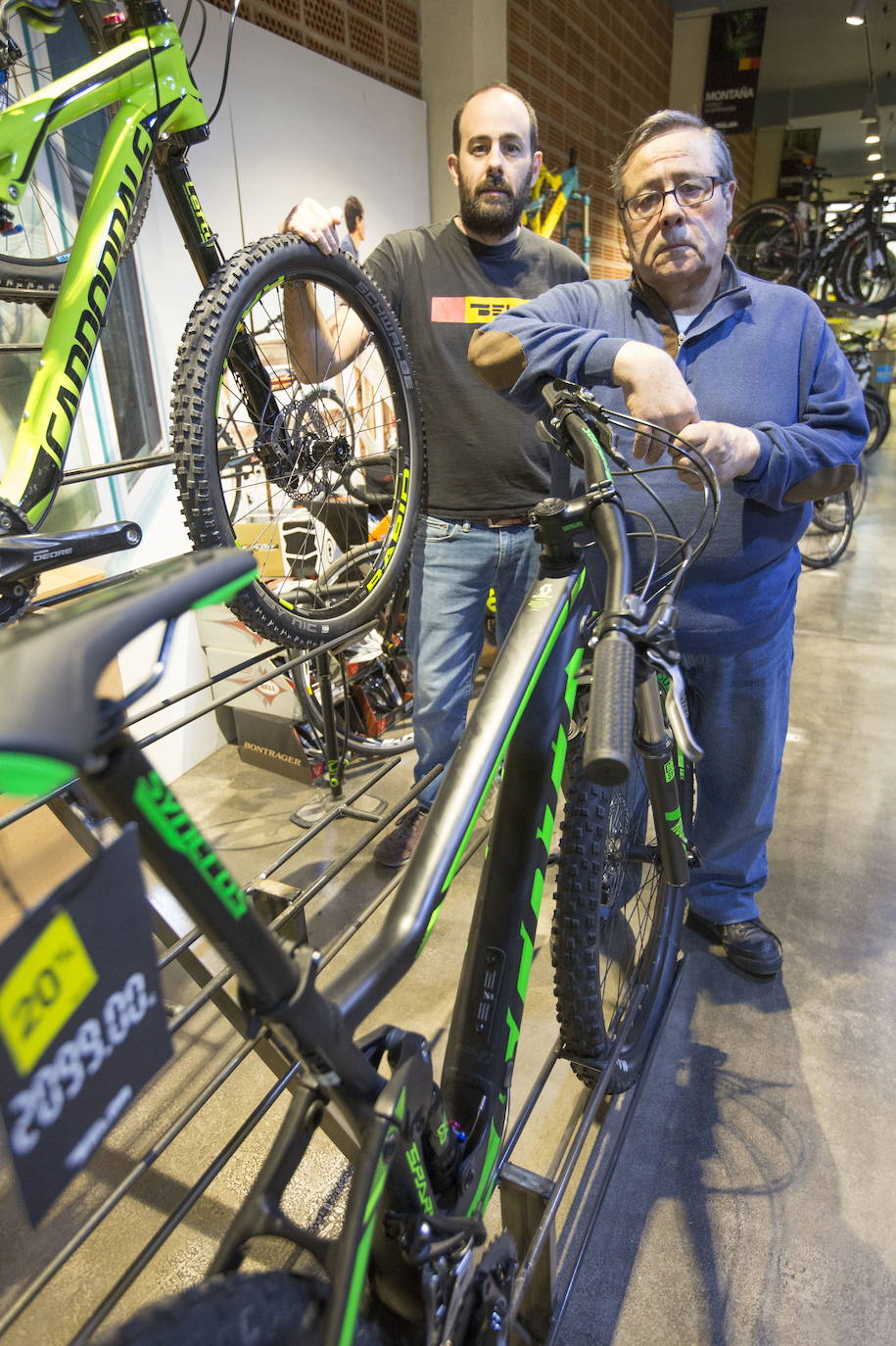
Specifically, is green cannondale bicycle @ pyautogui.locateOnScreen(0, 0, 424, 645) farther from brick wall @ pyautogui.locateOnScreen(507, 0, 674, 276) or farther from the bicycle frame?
brick wall @ pyautogui.locateOnScreen(507, 0, 674, 276)

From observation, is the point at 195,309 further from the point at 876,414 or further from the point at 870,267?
the point at 870,267

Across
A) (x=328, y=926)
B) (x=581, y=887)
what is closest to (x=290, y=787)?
(x=328, y=926)

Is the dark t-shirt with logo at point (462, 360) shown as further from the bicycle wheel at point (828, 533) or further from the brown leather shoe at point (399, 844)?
the bicycle wheel at point (828, 533)

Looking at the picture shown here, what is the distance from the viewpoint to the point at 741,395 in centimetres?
132

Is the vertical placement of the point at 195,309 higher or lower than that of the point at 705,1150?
higher

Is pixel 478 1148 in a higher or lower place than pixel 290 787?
higher

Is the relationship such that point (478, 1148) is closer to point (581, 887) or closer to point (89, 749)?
point (581, 887)

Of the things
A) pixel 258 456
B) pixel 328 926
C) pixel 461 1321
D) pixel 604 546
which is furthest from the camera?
pixel 328 926

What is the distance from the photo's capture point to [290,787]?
2.71 metres

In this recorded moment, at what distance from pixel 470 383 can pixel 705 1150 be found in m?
1.62

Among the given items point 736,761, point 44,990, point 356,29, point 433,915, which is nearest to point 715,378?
point 736,761

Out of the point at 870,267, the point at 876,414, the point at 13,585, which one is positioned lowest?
the point at 876,414

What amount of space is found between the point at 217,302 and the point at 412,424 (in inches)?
18.0

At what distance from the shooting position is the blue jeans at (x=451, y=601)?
183 centimetres
